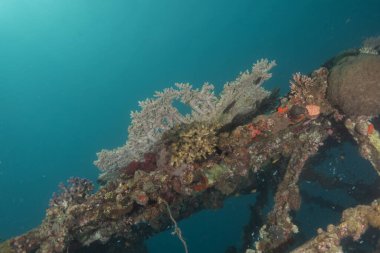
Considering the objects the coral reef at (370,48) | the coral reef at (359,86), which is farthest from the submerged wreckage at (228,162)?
the coral reef at (370,48)

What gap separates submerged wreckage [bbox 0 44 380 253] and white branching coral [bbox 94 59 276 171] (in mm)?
113

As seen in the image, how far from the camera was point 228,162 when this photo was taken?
7.72 metres

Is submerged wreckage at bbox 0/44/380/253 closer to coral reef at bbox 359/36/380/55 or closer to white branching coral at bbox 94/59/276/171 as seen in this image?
white branching coral at bbox 94/59/276/171

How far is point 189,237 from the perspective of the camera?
44.1 m

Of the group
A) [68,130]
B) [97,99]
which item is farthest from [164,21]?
[68,130]

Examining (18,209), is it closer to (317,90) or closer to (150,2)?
(317,90)

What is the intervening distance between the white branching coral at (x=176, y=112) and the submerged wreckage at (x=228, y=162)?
11 centimetres

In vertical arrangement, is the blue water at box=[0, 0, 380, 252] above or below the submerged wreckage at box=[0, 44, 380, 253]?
above

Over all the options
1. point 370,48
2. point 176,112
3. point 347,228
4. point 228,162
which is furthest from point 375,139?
point 176,112

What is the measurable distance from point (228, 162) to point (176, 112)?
Result: 8.10 ft

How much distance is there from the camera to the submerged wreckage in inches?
288

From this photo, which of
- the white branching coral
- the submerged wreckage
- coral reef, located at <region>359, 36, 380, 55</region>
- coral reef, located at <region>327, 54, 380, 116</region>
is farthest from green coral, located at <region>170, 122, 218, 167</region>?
coral reef, located at <region>359, 36, 380, 55</region>

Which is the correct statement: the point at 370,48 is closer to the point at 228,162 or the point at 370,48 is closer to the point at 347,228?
the point at 228,162

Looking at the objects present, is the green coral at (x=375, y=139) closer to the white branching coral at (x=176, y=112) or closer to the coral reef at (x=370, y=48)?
the white branching coral at (x=176, y=112)
